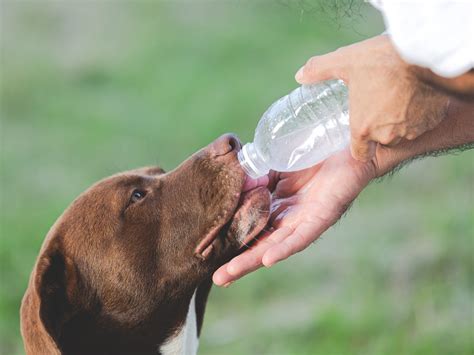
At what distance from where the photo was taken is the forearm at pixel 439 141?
3662 mm

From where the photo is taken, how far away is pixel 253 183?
3.93 meters

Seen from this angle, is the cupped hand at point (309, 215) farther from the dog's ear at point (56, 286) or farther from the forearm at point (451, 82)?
A: the forearm at point (451, 82)

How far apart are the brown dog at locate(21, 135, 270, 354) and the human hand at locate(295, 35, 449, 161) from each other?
0.77m

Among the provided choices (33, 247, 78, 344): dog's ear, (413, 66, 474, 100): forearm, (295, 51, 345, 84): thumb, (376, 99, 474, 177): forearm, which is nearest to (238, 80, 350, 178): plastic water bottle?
(376, 99, 474, 177): forearm

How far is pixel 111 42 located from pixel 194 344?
8.01m

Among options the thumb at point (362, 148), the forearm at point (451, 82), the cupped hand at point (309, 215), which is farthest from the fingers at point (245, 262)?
the forearm at point (451, 82)

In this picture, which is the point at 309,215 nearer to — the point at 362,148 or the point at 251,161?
the point at 251,161

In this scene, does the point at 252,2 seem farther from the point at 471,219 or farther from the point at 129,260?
the point at 129,260

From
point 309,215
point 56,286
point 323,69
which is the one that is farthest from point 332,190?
point 56,286

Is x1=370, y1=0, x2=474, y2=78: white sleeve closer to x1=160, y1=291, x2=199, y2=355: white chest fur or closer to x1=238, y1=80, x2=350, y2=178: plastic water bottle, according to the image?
x1=238, y1=80, x2=350, y2=178: plastic water bottle

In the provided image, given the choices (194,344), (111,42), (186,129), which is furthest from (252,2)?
(194,344)

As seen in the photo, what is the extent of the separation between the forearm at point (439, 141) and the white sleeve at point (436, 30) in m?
0.88

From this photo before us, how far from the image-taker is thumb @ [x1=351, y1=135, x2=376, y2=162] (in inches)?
128

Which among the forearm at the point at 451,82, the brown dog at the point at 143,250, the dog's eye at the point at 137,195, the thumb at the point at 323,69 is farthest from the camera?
the dog's eye at the point at 137,195
